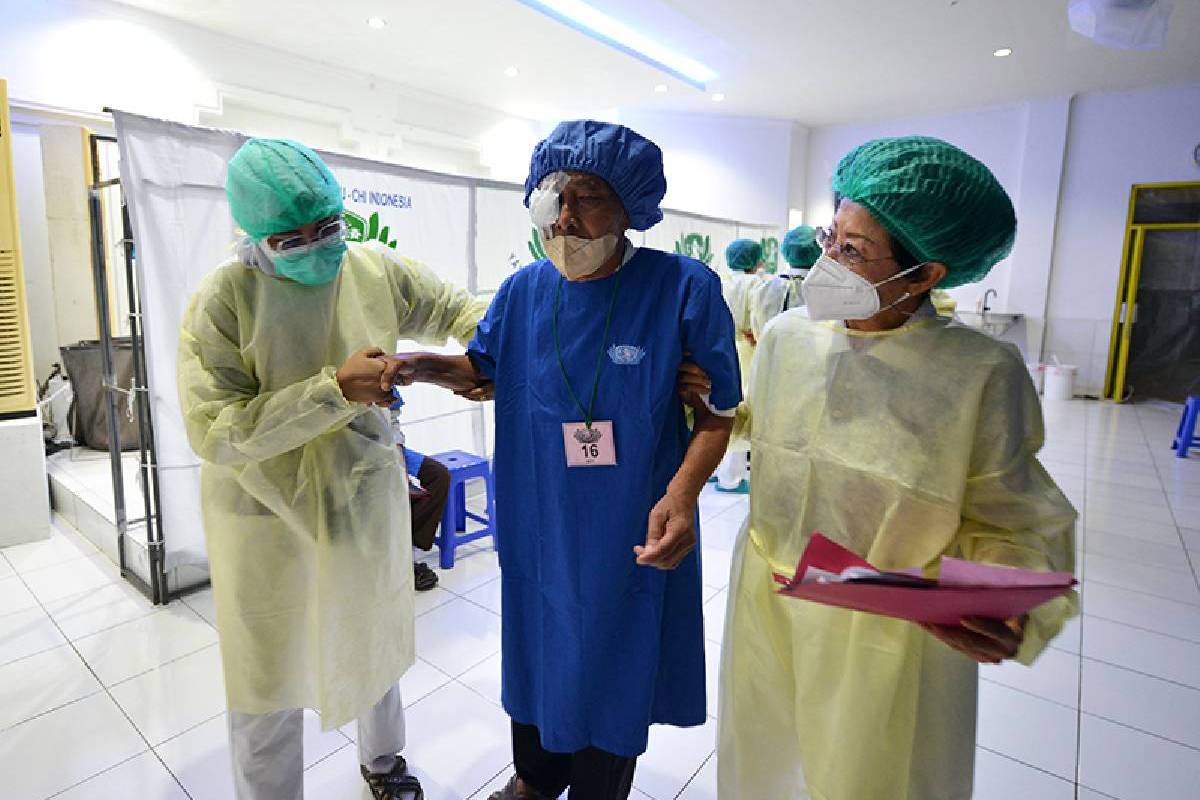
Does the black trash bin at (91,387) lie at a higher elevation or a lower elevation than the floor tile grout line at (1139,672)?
higher

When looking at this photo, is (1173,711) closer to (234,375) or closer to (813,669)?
(813,669)

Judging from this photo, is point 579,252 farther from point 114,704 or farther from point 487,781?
point 114,704

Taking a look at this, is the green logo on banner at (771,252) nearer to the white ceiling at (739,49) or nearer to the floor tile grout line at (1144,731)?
the white ceiling at (739,49)

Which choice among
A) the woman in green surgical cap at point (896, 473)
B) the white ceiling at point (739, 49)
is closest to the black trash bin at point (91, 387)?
the white ceiling at point (739, 49)

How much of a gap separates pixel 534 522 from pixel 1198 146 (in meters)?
8.95

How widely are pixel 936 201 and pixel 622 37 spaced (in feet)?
18.1

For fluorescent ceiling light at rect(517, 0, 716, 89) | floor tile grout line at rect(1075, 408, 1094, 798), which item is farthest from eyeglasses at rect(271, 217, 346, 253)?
fluorescent ceiling light at rect(517, 0, 716, 89)

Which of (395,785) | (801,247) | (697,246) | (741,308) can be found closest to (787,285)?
(801,247)

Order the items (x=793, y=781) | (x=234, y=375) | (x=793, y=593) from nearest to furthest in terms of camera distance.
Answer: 1. (x=793, y=593)
2. (x=793, y=781)
3. (x=234, y=375)

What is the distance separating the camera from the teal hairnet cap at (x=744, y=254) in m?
4.43

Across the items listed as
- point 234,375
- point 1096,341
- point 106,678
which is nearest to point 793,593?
point 234,375

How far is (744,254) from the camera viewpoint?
445 cm

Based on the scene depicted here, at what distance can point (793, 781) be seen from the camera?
1.20 metres

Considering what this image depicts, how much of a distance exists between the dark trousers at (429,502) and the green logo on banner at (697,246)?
3.14 meters
